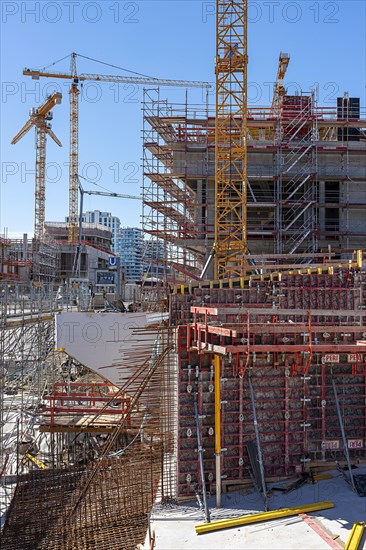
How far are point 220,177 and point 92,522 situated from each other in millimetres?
18394

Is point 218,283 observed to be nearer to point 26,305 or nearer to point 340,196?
point 26,305

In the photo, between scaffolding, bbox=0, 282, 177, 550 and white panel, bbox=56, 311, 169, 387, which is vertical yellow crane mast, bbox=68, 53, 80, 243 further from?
scaffolding, bbox=0, 282, 177, 550

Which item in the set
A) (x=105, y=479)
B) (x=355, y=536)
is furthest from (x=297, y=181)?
(x=355, y=536)

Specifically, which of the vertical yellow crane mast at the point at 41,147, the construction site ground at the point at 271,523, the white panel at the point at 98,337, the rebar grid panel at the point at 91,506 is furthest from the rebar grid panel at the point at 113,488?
the vertical yellow crane mast at the point at 41,147

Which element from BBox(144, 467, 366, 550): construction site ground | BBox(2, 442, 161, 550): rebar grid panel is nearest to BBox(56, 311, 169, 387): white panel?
BBox(2, 442, 161, 550): rebar grid panel

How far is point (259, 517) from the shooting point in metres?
9.16

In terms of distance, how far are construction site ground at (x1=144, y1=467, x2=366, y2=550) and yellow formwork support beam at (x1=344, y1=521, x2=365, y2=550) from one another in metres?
0.09

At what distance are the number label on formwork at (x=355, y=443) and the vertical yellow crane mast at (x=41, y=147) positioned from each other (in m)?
53.6

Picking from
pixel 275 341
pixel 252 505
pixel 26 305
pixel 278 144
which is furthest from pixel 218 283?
pixel 278 144

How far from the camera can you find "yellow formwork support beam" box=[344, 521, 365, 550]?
7.92 metres

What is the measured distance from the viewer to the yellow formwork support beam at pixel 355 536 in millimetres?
7918

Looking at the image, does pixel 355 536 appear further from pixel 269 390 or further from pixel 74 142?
pixel 74 142

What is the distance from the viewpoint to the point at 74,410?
14828 millimetres

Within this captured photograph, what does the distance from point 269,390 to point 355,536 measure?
3473 millimetres
